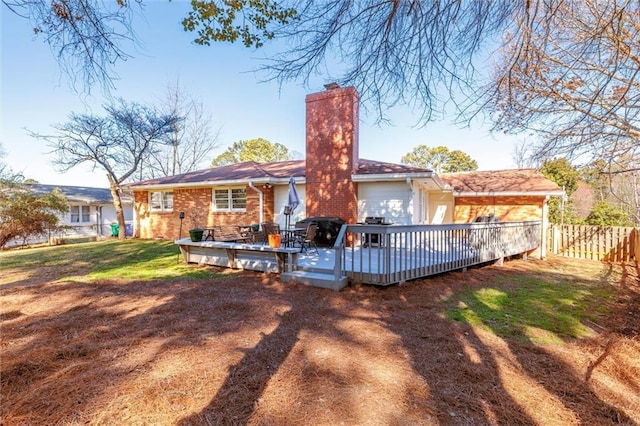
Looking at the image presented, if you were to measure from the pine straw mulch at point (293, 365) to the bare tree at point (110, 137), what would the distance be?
13606 millimetres

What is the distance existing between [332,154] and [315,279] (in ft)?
18.3

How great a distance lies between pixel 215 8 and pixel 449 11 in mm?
2661

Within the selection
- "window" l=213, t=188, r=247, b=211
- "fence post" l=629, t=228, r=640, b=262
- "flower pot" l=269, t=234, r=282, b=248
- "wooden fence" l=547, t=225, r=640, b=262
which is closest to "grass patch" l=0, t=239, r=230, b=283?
"flower pot" l=269, t=234, r=282, b=248

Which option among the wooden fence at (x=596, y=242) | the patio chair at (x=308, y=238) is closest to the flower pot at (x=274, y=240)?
the patio chair at (x=308, y=238)

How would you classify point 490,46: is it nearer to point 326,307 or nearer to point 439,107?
point 439,107

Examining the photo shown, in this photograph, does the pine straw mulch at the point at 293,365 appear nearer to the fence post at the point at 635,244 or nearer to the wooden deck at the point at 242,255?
the wooden deck at the point at 242,255

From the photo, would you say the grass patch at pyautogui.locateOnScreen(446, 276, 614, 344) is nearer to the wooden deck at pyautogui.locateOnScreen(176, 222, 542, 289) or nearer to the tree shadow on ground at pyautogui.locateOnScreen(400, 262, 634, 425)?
the tree shadow on ground at pyautogui.locateOnScreen(400, 262, 634, 425)

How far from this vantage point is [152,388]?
284 centimetres

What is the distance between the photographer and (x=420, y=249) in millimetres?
6809

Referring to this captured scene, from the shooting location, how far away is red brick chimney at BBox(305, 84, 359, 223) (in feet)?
34.8

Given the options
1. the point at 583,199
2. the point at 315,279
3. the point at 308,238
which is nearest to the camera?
the point at 315,279

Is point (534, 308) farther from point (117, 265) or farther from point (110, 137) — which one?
point (110, 137)

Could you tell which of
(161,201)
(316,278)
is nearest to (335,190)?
(316,278)

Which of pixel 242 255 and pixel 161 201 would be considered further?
pixel 161 201
